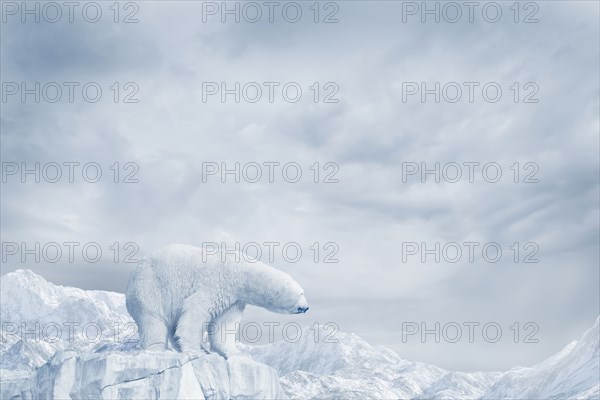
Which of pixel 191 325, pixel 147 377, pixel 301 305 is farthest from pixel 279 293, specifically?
pixel 147 377

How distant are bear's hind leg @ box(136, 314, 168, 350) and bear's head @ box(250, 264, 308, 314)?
433cm

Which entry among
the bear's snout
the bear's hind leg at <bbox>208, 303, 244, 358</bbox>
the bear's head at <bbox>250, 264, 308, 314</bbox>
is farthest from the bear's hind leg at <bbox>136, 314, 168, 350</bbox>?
the bear's snout

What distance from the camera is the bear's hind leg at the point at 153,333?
3462 cm

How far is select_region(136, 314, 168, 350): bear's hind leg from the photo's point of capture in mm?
34625

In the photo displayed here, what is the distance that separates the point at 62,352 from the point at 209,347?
668 centimetres

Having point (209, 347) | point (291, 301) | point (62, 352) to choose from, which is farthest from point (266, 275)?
point (62, 352)

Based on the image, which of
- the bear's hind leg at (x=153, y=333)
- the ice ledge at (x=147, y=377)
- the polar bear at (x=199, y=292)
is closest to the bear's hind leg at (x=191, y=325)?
the polar bear at (x=199, y=292)

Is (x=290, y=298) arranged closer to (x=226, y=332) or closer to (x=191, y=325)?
(x=226, y=332)

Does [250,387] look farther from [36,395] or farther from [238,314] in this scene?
Result: [36,395]

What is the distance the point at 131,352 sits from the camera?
33.9 meters

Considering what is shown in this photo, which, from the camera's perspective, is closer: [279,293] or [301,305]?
[279,293]

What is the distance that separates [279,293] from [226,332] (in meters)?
3.16

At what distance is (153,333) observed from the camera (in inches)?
1368

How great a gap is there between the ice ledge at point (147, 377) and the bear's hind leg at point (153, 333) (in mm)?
1382
